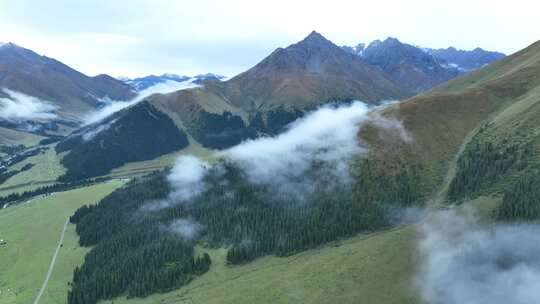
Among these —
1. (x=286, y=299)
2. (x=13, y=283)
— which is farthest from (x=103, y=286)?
(x=286, y=299)

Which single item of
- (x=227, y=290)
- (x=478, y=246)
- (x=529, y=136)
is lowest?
(x=227, y=290)

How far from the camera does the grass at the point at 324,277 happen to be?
13425 cm

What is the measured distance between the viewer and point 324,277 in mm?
147125

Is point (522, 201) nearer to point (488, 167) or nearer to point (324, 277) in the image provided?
point (488, 167)

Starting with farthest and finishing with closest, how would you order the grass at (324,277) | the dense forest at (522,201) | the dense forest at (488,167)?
the dense forest at (488,167) → the dense forest at (522,201) → the grass at (324,277)

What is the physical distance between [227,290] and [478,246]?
80406mm

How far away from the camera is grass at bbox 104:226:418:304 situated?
134250 mm

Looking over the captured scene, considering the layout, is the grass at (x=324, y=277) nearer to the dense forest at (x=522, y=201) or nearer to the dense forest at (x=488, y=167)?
the dense forest at (x=488, y=167)

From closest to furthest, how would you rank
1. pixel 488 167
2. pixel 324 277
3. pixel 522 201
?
pixel 522 201, pixel 324 277, pixel 488 167

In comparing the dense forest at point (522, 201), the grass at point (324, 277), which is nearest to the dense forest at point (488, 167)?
the dense forest at point (522, 201)

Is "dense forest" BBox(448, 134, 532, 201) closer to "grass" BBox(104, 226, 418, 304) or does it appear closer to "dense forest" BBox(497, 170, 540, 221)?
"dense forest" BBox(497, 170, 540, 221)

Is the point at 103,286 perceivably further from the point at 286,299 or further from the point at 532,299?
the point at 532,299

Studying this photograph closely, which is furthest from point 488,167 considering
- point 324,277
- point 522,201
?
point 324,277

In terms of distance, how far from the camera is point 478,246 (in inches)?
5389
